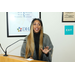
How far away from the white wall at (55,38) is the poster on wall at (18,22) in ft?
0.33

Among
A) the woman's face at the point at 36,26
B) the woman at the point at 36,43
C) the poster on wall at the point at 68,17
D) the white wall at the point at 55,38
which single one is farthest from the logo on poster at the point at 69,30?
the woman's face at the point at 36,26

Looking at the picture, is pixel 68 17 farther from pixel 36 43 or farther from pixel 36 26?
pixel 36 43

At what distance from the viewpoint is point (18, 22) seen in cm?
224

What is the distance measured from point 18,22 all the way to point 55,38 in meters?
1.04

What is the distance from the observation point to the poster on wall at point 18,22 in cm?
220

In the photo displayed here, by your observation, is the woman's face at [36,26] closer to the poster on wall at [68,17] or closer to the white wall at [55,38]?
the white wall at [55,38]

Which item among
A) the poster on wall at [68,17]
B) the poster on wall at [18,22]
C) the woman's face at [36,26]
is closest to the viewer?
the woman's face at [36,26]

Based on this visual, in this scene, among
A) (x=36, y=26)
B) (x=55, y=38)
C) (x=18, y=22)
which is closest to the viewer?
(x=36, y=26)

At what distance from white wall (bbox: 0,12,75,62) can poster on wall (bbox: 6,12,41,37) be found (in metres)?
0.10

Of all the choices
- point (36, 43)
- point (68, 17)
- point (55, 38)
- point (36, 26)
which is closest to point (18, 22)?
point (36, 26)

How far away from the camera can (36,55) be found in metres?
1.98

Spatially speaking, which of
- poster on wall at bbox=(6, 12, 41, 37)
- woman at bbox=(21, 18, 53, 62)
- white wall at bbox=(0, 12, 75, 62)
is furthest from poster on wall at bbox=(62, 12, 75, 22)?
woman at bbox=(21, 18, 53, 62)

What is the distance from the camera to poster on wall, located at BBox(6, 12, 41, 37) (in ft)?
7.22
